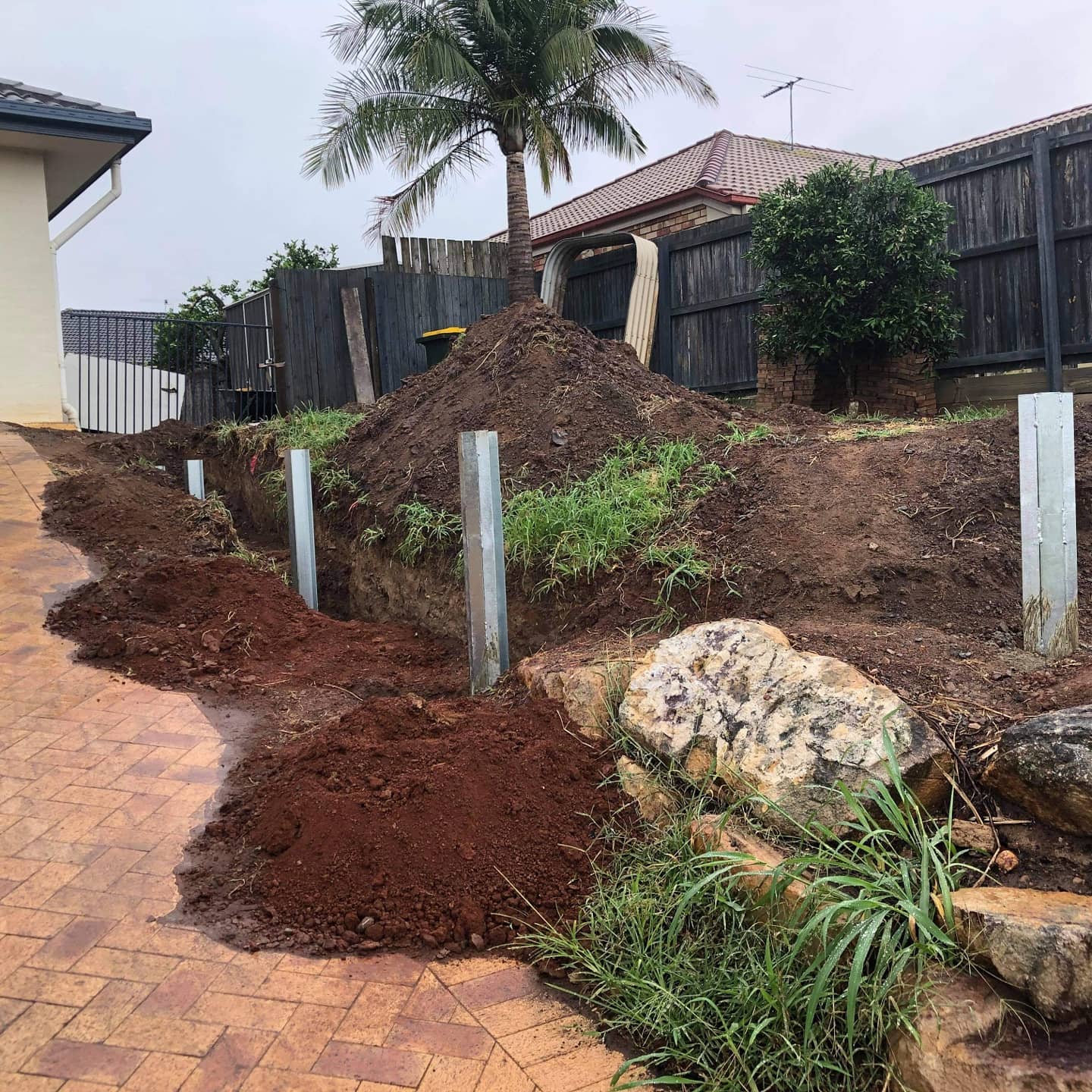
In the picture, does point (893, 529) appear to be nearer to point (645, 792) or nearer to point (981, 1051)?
point (645, 792)

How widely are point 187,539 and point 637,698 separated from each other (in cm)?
426

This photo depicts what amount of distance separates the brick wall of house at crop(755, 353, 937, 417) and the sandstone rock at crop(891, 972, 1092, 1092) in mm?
7176

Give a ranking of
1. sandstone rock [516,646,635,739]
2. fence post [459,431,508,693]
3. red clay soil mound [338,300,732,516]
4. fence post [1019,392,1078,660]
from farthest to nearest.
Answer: red clay soil mound [338,300,732,516] → fence post [459,431,508,693] → sandstone rock [516,646,635,739] → fence post [1019,392,1078,660]

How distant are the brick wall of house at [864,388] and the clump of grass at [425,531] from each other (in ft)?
13.6

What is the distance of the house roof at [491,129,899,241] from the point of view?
48.4 feet

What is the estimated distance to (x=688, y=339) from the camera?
1139cm

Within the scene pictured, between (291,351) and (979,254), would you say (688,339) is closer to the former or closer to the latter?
(979,254)

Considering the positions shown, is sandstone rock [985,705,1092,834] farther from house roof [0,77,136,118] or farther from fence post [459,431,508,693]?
house roof [0,77,136,118]

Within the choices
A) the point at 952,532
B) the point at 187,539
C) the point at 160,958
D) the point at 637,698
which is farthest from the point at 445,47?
the point at 160,958

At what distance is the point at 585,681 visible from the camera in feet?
11.0

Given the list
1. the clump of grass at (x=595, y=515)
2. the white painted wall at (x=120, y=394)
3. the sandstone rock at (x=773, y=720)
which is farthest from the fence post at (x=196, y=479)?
the sandstone rock at (x=773, y=720)

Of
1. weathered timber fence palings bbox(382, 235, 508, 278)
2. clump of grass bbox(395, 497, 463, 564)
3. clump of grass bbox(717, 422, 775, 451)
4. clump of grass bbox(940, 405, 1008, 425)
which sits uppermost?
weathered timber fence palings bbox(382, 235, 508, 278)

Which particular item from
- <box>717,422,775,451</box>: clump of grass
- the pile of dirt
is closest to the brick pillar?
<box>717,422,775,451</box>: clump of grass

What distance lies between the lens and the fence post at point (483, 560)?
413cm
